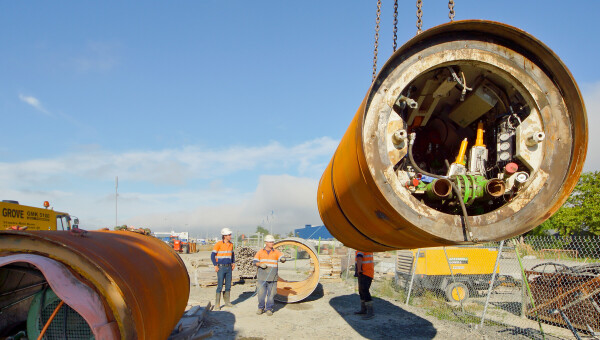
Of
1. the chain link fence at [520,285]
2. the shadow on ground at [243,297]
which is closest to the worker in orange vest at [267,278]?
the shadow on ground at [243,297]

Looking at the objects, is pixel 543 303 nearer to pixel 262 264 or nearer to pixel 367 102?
pixel 262 264

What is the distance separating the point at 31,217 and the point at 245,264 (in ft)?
20.5

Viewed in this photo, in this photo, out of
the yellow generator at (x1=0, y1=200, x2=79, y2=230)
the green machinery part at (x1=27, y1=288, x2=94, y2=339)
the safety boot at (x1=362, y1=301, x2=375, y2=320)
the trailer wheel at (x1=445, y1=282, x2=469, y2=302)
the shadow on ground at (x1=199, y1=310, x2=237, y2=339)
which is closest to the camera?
the green machinery part at (x1=27, y1=288, x2=94, y2=339)

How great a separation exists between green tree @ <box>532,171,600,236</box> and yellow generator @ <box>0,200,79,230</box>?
29.3 meters

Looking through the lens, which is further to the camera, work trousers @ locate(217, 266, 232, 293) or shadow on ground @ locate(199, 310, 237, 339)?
work trousers @ locate(217, 266, 232, 293)

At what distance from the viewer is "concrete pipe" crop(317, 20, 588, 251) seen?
7.54 ft

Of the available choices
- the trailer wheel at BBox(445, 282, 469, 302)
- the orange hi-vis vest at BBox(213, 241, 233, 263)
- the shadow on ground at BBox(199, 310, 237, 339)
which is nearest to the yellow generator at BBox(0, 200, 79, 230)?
the orange hi-vis vest at BBox(213, 241, 233, 263)

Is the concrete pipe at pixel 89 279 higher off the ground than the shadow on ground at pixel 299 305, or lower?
higher

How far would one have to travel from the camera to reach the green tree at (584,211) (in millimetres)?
26328

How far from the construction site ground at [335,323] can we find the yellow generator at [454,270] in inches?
37.3

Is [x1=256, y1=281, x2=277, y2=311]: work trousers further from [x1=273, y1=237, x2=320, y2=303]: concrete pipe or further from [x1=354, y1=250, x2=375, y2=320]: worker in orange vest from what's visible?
[x1=354, y1=250, x2=375, y2=320]: worker in orange vest

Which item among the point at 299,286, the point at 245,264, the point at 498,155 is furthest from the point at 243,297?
the point at 498,155

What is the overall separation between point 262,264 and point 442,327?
3.82m

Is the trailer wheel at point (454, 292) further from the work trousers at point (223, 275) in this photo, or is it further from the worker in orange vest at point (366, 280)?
the work trousers at point (223, 275)
